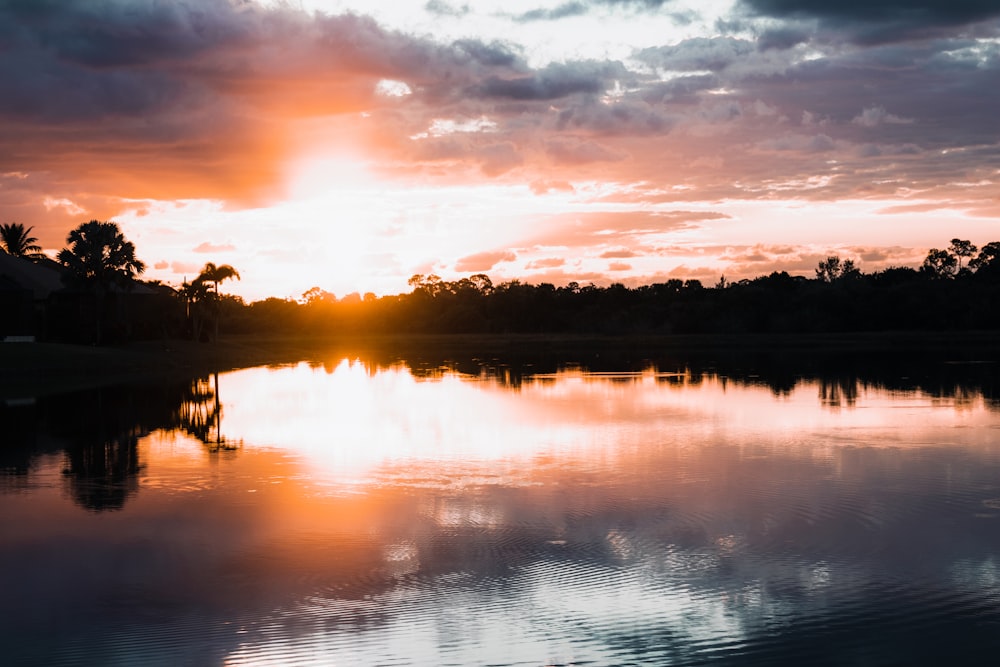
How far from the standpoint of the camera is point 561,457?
22.5 meters

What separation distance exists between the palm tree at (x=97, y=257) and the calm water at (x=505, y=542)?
4797 cm

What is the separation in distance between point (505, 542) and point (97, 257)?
221 ft

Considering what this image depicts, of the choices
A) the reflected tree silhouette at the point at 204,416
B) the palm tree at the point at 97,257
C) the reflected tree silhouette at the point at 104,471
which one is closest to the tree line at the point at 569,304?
the palm tree at the point at 97,257

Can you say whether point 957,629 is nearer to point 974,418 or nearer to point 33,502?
point 33,502

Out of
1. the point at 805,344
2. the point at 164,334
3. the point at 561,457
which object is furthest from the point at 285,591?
the point at 805,344

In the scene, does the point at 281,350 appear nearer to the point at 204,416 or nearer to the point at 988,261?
the point at 204,416

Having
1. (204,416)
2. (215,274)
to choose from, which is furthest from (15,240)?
(204,416)

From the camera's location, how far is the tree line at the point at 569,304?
80188 millimetres

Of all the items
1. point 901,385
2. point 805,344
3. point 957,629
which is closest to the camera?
point 957,629

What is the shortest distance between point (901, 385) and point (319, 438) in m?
27.1

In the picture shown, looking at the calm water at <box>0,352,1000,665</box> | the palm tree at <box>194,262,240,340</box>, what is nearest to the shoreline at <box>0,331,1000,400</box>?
the palm tree at <box>194,262,240,340</box>

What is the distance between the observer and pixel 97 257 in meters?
74.1

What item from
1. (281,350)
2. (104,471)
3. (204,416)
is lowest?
(104,471)

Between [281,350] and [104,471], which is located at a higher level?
[281,350]
